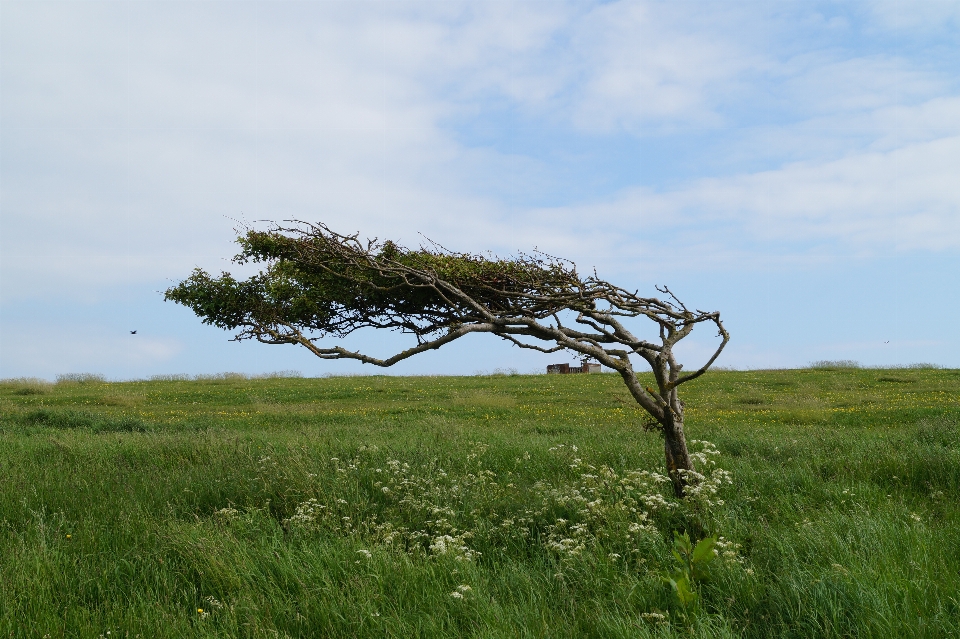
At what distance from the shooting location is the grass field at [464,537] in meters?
5.09

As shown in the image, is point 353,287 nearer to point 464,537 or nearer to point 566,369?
point 464,537

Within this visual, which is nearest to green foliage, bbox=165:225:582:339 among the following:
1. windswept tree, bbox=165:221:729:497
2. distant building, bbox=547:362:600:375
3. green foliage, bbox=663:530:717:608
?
windswept tree, bbox=165:221:729:497

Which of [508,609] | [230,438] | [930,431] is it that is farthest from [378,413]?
[508,609]

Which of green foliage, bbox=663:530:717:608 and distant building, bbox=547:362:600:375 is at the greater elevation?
distant building, bbox=547:362:600:375

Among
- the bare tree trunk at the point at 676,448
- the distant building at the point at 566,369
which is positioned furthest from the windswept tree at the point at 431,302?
the distant building at the point at 566,369

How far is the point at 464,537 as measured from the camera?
21.5ft

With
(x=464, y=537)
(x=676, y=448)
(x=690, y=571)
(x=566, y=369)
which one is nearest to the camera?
(x=690, y=571)

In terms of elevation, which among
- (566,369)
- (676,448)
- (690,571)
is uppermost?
(566,369)

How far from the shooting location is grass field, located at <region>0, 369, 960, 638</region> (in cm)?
509

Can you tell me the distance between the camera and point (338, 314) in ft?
30.3

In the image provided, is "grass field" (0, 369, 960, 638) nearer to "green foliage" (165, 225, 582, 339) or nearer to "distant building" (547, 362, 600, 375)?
"green foliage" (165, 225, 582, 339)

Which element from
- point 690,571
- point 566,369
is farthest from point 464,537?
point 566,369

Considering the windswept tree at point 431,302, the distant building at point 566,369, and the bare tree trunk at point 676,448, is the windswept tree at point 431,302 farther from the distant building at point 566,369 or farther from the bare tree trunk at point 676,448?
the distant building at point 566,369

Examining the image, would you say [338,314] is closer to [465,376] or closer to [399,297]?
[399,297]
